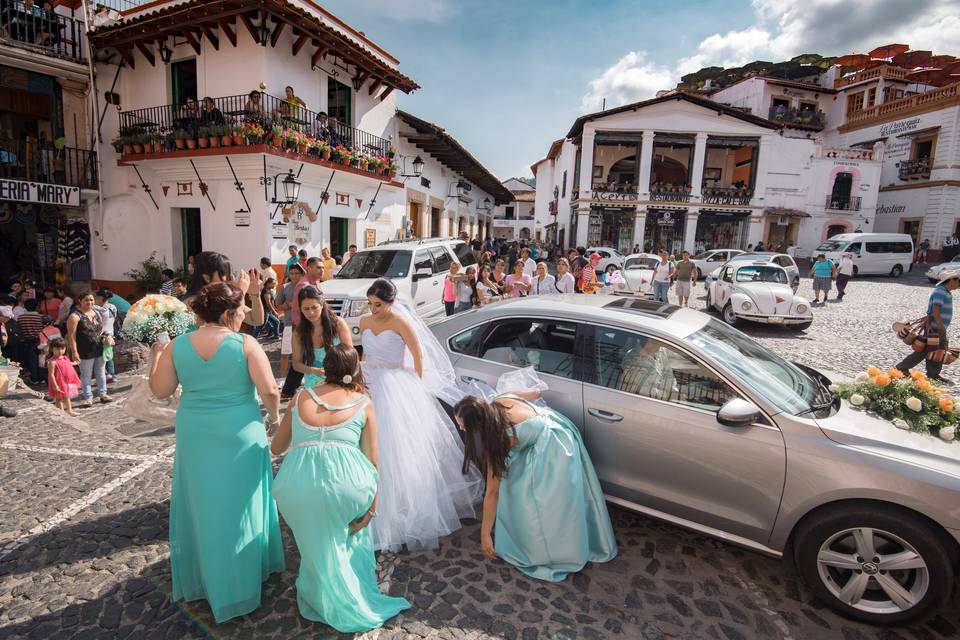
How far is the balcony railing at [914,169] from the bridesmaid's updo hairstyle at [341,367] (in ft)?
127

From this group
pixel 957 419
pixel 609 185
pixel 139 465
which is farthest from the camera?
pixel 609 185

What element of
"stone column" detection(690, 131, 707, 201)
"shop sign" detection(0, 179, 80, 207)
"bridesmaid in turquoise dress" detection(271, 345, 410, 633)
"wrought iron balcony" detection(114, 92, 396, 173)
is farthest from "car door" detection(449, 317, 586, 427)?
"stone column" detection(690, 131, 707, 201)

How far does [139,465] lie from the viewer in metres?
4.54

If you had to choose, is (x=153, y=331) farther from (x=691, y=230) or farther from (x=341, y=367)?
(x=691, y=230)

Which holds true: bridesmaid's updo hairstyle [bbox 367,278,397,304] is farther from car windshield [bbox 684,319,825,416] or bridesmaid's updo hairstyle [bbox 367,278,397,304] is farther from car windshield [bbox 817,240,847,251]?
car windshield [bbox 817,240,847,251]

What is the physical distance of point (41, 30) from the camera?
42.3 ft

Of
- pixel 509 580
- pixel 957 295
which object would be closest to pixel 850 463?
pixel 509 580

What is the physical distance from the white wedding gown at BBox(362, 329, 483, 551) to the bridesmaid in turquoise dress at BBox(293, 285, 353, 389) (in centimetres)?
46

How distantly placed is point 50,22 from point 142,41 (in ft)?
8.76

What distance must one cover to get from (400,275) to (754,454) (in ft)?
23.6

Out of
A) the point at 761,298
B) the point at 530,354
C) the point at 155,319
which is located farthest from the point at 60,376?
the point at 761,298

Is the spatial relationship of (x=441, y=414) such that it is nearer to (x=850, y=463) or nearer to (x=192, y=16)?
(x=850, y=463)

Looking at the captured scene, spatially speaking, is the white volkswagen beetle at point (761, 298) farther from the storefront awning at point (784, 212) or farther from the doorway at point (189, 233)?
the storefront awning at point (784, 212)

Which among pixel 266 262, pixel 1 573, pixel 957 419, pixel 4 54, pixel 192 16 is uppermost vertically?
pixel 192 16
